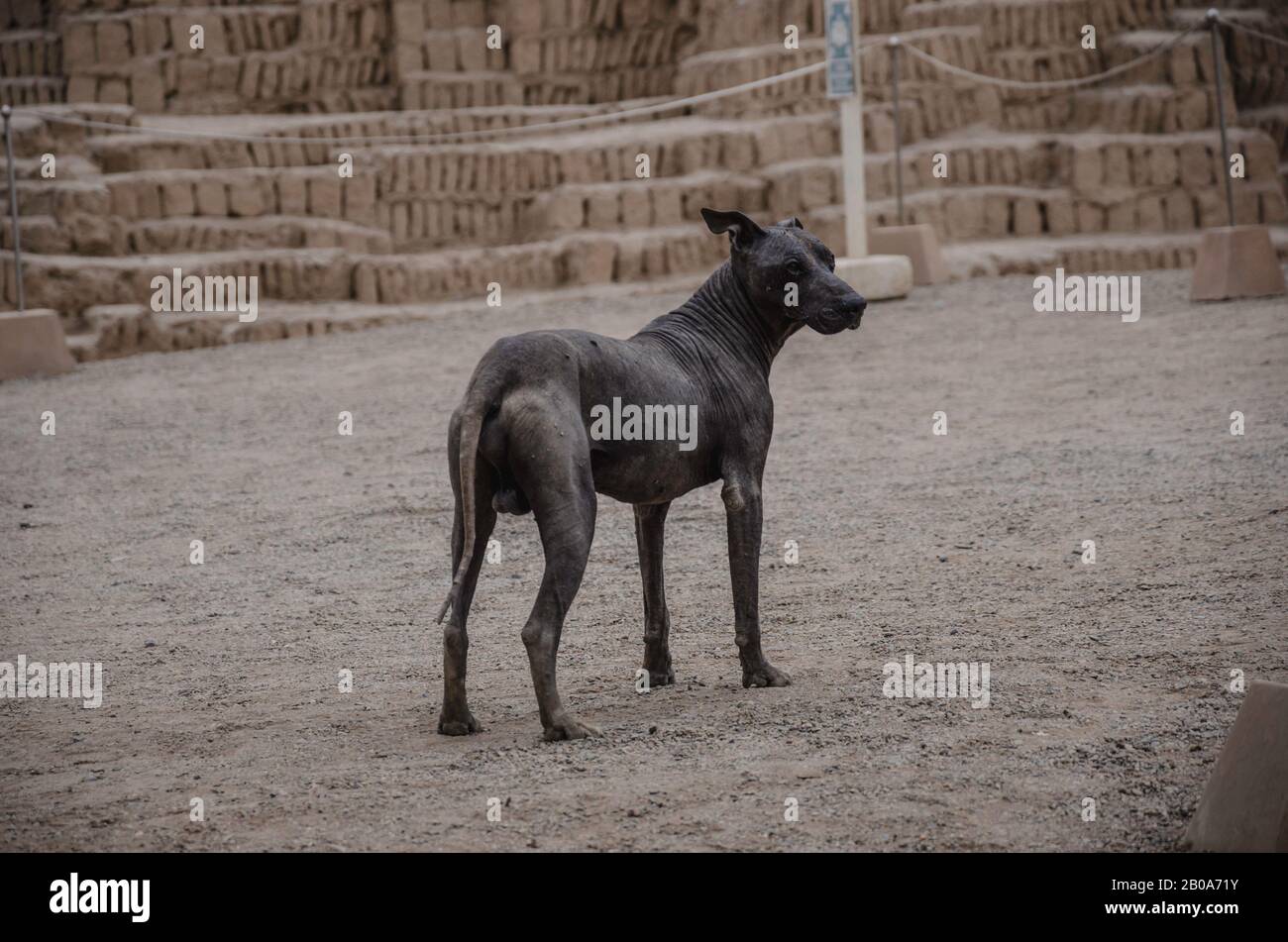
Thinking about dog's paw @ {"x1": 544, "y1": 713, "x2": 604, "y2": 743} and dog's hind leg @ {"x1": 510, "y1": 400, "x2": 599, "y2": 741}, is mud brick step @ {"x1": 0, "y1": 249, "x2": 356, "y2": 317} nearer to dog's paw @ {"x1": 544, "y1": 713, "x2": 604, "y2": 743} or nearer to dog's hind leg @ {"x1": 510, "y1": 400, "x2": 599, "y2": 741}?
dog's hind leg @ {"x1": 510, "y1": 400, "x2": 599, "y2": 741}

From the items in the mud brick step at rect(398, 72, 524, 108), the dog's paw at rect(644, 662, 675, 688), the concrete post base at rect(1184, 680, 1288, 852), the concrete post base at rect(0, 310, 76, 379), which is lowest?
the dog's paw at rect(644, 662, 675, 688)

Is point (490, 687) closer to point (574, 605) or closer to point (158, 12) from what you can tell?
point (574, 605)

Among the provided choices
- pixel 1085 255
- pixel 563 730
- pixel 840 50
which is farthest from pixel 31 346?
pixel 1085 255

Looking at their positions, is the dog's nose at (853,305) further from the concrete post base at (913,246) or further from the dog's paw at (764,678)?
the concrete post base at (913,246)

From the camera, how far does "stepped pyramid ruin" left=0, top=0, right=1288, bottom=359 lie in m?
15.7

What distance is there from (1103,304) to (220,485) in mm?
7574

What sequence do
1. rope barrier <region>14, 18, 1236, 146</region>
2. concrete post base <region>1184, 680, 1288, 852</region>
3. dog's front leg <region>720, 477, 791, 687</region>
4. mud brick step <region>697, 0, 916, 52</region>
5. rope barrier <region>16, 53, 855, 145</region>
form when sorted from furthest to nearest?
mud brick step <region>697, 0, 916, 52</region> < rope barrier <region>14, 18, 1236, 146</region> < rope barrier <region>16, 53, 855, 145</region> < dog's front leg <region>720, 477, 791, 687</region> < concrete post base <region>1184, 680, 1288, 852</region>

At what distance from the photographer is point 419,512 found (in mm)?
8141

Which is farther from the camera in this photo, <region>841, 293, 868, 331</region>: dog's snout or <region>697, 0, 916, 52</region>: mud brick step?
<region>697, 0, 916, 52</region>: mud brick step

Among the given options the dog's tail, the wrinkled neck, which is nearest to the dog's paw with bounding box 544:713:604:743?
the dog's tail

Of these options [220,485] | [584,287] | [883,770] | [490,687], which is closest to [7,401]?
[220,485]

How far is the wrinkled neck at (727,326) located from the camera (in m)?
5.20

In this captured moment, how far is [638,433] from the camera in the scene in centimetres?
480

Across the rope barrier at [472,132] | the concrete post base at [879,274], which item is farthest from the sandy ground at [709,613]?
the rope barrier at [472,132]
